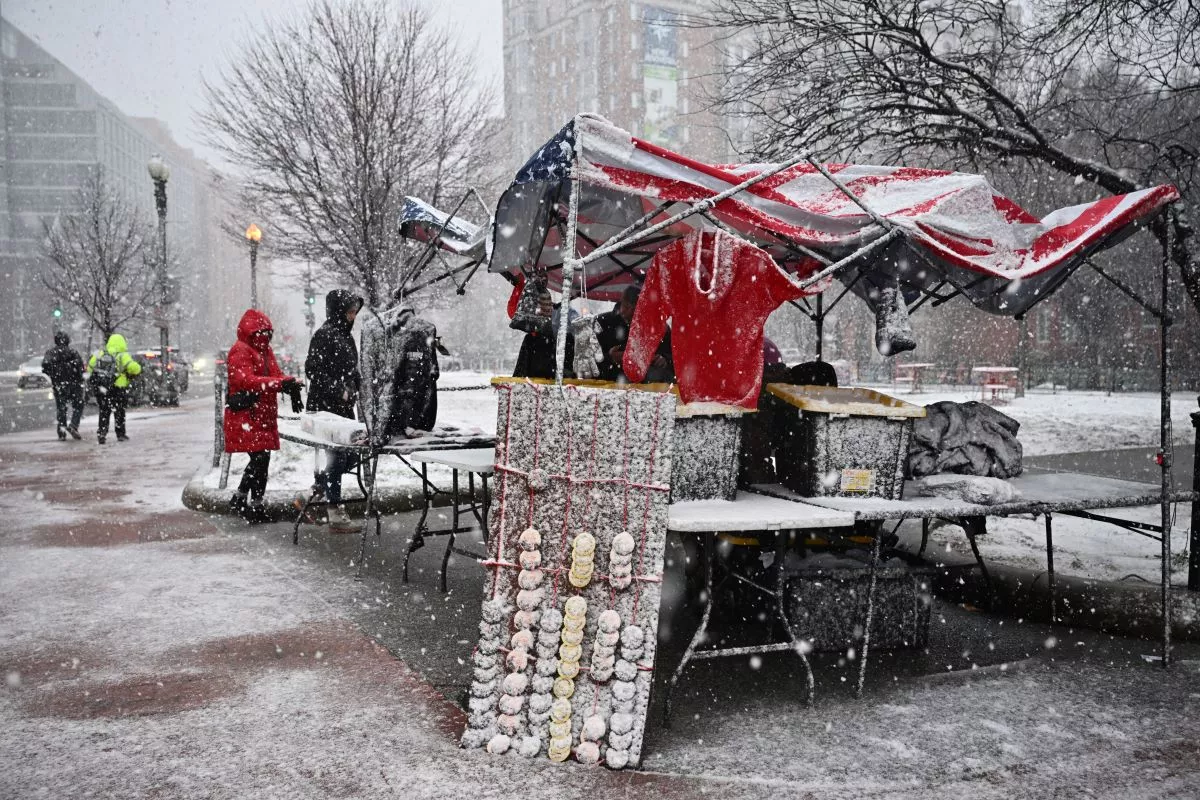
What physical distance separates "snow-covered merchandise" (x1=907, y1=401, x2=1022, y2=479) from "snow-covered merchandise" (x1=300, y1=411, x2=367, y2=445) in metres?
3.87

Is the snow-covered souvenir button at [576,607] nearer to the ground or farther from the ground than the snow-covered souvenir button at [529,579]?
nearer to the ground

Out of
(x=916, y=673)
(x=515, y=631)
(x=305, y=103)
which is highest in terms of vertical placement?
(x=305, y=103)

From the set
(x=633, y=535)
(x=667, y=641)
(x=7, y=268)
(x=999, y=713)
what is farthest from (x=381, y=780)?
(x=7, y=268)

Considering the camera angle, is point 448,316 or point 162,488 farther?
point 448,316

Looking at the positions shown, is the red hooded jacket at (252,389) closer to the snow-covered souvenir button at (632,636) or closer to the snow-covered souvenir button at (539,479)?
the snow-covered souvenir button at (539,479)

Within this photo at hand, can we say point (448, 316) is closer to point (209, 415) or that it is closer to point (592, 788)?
point (209, 415)

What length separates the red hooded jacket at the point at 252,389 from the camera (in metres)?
7.70

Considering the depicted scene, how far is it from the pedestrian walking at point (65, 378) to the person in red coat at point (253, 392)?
954cm

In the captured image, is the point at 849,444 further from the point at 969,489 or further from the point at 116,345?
the point at 116,345

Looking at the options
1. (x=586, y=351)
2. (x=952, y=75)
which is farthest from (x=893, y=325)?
(x=952, y=75)

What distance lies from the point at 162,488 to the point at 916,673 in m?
9.16

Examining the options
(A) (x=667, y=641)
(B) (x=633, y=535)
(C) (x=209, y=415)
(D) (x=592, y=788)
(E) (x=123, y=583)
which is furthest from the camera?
(C) (x=209, y=415)

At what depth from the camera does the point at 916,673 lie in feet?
14.8

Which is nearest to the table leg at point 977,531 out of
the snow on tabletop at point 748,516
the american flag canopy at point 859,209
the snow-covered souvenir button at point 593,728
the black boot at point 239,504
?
the american flag canopy at point 859,209
